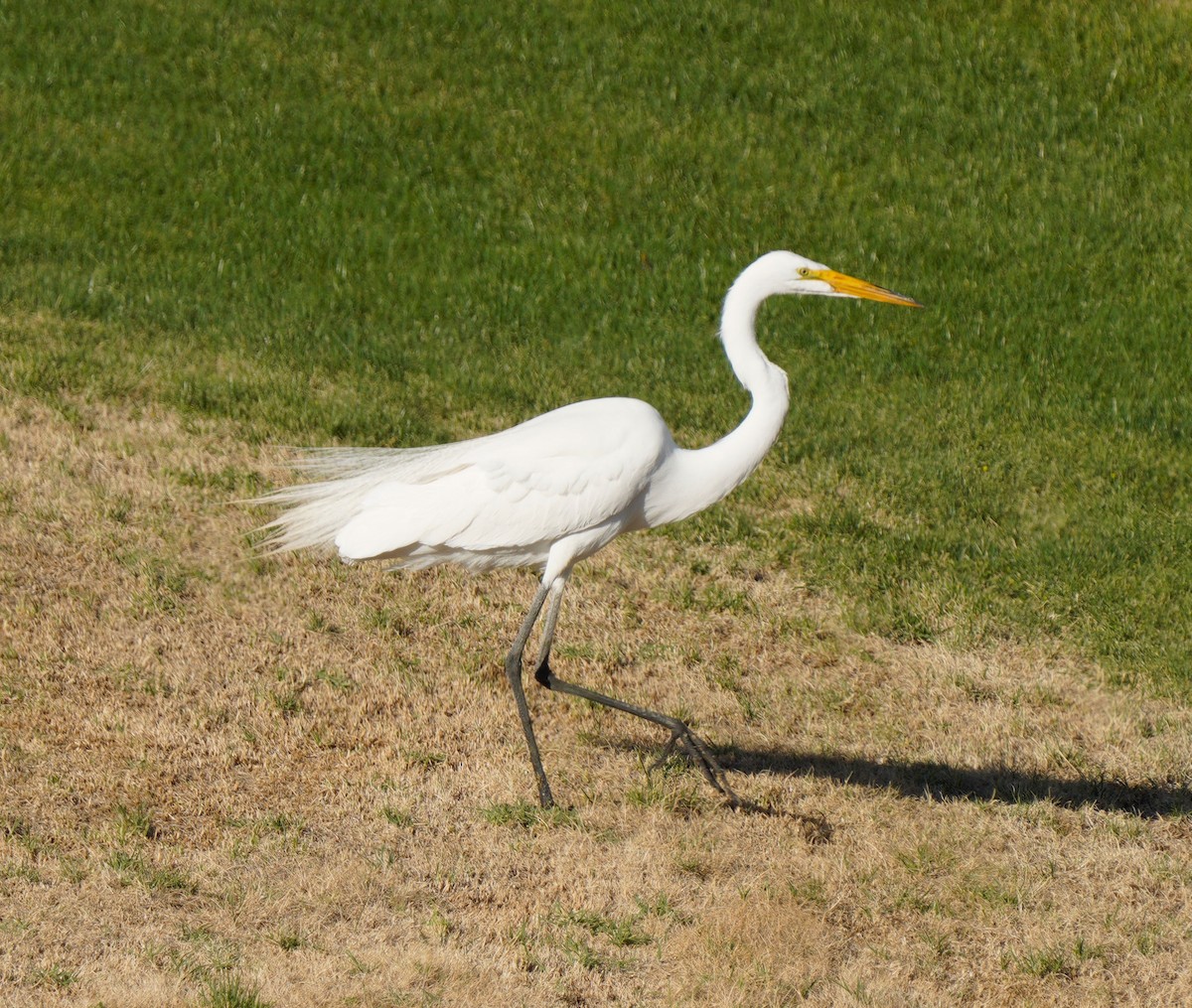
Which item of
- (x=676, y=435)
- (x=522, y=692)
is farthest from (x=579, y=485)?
(x=676, y=435)

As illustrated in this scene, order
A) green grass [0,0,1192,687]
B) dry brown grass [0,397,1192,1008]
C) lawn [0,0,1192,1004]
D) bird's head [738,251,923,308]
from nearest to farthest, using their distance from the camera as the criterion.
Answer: dry brown grass [0,397,1192,1008] < lawn [0,0,1192,1004] < bird's head [738,251,923,308] < green grass [0,0,1192,687]

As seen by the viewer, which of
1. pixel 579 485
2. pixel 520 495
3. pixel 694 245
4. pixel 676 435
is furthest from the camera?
pixel 694 245

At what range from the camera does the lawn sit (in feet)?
15.8

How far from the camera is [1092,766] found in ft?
19.5

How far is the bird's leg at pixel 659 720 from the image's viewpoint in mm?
5434

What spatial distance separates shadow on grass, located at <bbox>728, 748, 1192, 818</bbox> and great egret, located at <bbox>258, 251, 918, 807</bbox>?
1.47 ft

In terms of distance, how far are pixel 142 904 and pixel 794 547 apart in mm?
3956

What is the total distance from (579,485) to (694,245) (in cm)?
659

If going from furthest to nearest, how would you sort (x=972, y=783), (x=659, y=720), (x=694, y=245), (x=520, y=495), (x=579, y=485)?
(x=694, y=245)
(x=972, y=783)
(x=659, y=720)
(x=520, y=495)
(x=579, y=485)

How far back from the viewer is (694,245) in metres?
11.4

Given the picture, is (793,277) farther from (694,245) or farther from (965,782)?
(694,245)

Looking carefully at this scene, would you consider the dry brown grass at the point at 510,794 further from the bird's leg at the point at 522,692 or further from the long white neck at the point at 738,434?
the long white neck at the point at 738,434

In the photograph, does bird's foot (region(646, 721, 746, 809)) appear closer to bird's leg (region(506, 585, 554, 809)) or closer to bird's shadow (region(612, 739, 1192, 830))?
bird's shadow (region(612, 739, 1192, 830))

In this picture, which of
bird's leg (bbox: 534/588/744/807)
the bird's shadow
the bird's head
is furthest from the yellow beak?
the bird's shadow
